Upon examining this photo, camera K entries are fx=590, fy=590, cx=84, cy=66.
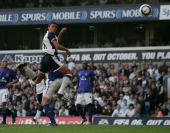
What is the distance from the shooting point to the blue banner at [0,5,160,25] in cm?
3147

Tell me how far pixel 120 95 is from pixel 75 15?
8.93 metres

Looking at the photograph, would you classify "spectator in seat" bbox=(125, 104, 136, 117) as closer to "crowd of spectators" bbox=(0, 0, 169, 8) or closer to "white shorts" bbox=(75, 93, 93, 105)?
"white shorts" bbox=(75, 93, 93, 105)

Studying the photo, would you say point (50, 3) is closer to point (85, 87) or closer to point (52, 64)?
point (85, 87)

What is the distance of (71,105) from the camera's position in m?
25.4

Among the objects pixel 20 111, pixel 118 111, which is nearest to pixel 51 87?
pixel 118 111

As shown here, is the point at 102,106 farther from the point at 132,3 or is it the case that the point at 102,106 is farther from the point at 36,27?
the point at 36,27

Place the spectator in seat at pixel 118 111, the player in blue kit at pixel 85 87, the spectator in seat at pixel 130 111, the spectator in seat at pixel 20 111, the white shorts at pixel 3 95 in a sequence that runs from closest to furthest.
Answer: the white shorts at pixel 3 95 → the player in blue kit at pixel 85 87 → the spectator in seat at pixel 130 111 → the spectator in seat at pixel 118 111 → the spectator in seat at pixel 20 111

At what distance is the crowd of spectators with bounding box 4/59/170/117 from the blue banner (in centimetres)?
423

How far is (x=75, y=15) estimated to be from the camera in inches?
1284

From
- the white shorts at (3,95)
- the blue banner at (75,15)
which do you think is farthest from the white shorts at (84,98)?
the blue banner at (75,15)

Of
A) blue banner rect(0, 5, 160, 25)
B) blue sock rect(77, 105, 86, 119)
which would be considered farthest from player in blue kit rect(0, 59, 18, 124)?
blue banner rect(0, 5, 160, 25)

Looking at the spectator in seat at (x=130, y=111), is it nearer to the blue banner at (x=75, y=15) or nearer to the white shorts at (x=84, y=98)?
the white shorts at (x=84, y=98)

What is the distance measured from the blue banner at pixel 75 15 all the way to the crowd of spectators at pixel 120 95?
4233mm

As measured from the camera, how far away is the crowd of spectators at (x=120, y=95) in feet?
79.3
